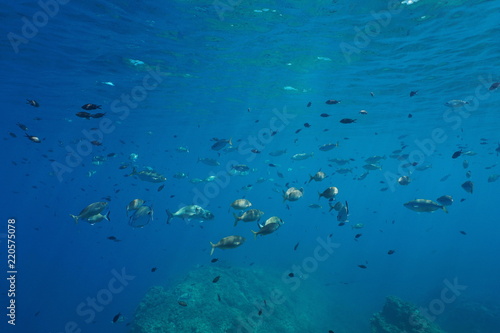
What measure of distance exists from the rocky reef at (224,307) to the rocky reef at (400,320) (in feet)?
16.4

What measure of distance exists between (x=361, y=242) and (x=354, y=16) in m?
46.7

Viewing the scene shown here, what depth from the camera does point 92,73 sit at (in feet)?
65.5

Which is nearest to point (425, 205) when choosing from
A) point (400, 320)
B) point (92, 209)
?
point (400, 320)

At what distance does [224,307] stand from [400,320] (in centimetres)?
809

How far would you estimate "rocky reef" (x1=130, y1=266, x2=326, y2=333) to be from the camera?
12023mm

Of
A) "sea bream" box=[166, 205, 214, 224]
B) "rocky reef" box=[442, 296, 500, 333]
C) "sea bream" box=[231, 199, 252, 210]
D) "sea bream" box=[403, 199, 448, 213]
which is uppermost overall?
"sea bream" box=[403, 199, 448, 213]

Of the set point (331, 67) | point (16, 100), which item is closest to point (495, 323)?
point (331, 67)

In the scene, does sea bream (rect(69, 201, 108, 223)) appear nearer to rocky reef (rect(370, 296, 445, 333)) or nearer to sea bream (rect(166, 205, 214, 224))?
sea bream (rect(166, 205, 214, 224))

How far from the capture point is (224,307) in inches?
543

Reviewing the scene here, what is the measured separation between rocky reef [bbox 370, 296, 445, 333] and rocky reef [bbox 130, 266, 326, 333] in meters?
4.99

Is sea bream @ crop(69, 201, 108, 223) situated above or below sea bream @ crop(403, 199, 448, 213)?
below

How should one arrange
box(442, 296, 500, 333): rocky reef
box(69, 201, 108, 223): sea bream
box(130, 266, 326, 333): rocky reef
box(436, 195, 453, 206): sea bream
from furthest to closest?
box(442, 296, 500, 333): rocky reef → box(130, 266, 326, 333): rocky reef → box(436, 195, 453, 206): sea bream → box(69, 201, 108, 223): sea bream

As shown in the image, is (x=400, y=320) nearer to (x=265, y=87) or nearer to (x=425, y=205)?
(x=425, y=205)

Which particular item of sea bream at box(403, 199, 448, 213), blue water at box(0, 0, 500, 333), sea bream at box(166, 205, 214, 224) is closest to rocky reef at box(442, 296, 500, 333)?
blue water at box(0, 0, 500, 333)
